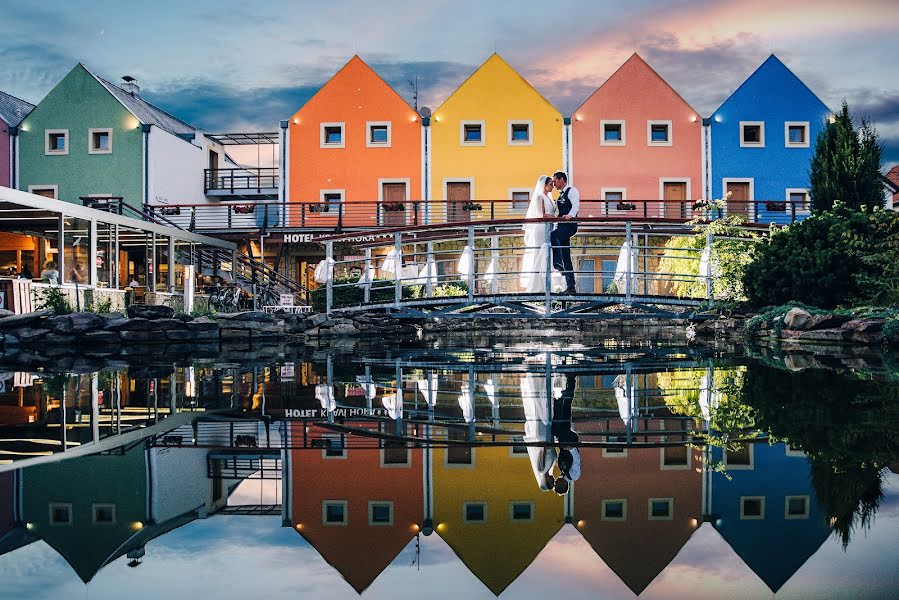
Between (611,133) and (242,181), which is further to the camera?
(242,181)

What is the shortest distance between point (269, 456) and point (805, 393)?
3593 millimetres

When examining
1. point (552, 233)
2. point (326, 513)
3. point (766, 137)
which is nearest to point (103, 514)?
point (326, 513)

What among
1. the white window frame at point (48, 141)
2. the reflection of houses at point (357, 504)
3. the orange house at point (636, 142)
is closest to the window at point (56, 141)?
the white window frame at point (48, 141)

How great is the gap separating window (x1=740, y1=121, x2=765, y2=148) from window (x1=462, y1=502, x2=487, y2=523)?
3101cm

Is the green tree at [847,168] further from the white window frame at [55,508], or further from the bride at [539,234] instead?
the white window frame at [55,508]

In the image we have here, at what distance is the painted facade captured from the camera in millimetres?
31000

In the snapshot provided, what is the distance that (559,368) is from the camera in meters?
8.40

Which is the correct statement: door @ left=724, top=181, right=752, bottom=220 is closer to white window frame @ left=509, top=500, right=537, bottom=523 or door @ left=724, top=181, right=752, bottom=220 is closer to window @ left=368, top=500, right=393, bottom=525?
white window frame @ left=509, top=500, right=537, bottom=523

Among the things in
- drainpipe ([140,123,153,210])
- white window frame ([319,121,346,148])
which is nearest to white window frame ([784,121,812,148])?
white window frame ([319,121,346,148])

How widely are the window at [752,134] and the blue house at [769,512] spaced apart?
30.0 m

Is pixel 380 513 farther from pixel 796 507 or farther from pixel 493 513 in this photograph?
pixel 796 507

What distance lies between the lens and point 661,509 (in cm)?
242

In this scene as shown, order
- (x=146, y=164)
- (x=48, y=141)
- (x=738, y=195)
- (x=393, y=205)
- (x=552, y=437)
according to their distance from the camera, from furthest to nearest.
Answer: (x=48, y=141), (x=738, y=195), (x=146, y=164), (x=393, y=205), (x=552, y=437)

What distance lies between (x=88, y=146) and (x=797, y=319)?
2712 centimetres
